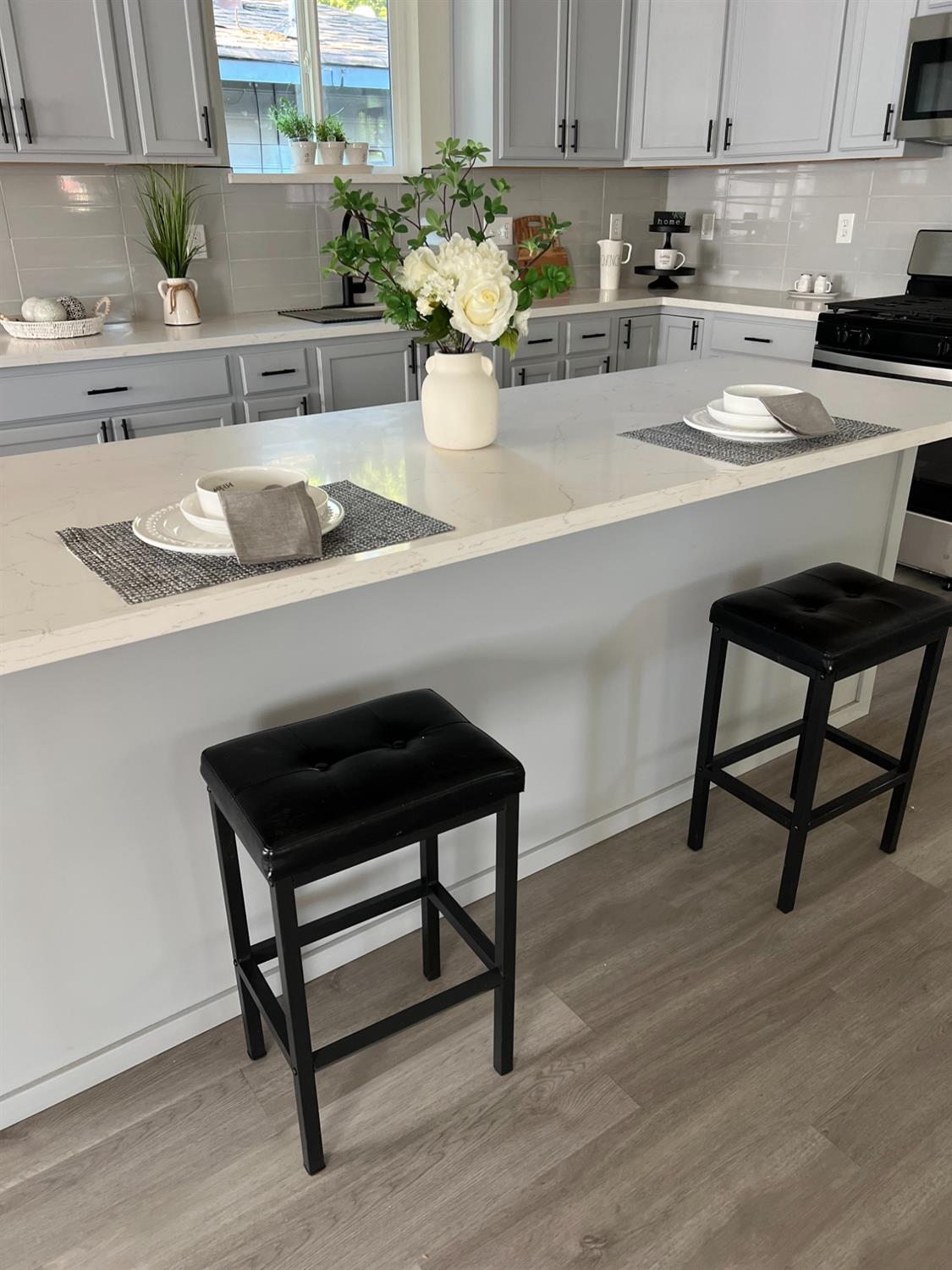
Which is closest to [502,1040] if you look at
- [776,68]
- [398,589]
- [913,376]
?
[398,589]

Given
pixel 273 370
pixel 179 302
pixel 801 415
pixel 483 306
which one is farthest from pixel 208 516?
pixel 179 302

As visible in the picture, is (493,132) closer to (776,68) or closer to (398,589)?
(776,68)

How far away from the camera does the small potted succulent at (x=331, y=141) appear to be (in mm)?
4059

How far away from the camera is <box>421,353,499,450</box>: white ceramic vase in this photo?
174cm

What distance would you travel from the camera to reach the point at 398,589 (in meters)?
1.74

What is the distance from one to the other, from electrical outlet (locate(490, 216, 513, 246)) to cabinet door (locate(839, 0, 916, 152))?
A: 155 cm

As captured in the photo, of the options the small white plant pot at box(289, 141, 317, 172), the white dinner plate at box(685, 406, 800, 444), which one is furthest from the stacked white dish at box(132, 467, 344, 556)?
the small white plant pot at box(289, 141, 317, 172)

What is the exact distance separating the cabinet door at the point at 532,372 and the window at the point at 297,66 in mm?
1295

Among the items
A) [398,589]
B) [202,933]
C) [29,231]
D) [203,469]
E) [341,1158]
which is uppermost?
[29,231]

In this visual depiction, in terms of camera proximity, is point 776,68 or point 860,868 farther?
point 776,68

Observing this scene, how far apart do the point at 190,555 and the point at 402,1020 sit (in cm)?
79

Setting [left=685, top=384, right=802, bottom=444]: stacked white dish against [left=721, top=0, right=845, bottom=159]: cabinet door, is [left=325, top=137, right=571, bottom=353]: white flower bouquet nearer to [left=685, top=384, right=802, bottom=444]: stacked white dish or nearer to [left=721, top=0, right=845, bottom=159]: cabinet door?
[left=685, top=384, right=802, bottom=444]: stacked white dish

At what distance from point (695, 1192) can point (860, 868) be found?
98 centimetres

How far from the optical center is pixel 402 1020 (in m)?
1.50
